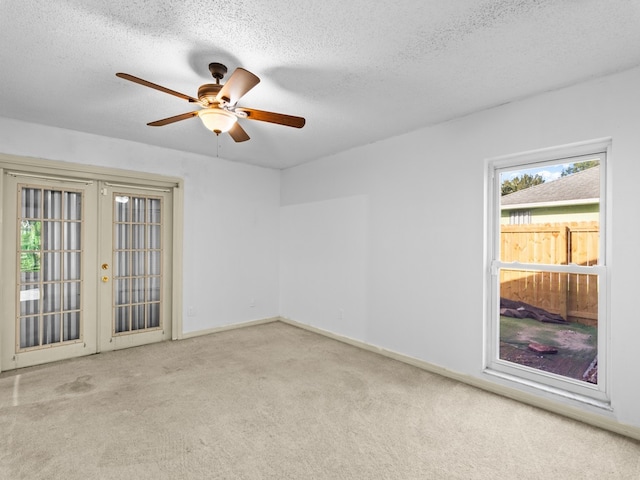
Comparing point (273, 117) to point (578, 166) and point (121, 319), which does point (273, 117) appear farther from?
point (121, 319)

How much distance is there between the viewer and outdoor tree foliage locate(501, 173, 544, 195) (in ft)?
9.59

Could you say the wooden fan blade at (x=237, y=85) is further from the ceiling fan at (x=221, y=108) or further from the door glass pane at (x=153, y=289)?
the door glass pane at (x=153, y=289)

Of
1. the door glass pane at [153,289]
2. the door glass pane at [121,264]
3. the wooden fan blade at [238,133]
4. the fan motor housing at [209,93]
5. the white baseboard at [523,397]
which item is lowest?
the white baseboard at [523,397]

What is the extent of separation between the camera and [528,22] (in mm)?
1851

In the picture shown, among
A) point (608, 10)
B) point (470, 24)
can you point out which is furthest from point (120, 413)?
point (608, 10)

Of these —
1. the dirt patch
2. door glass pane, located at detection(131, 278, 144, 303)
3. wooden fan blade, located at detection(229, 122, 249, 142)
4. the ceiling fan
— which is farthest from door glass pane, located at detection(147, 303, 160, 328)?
the dirt patch

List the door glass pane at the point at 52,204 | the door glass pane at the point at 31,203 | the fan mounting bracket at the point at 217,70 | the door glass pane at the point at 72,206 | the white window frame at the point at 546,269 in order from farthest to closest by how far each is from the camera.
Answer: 1. the door glass pane at the point at 72,206
2. the door glass pane at the point at 52,204
3. the door glass pane at the point at 31,203
4. the white window frame at the point at 546,269
5. the fan mounting bracket at the point at 217,70

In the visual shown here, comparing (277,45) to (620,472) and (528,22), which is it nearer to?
(528,22)

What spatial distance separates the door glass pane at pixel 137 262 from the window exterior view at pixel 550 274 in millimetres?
3845

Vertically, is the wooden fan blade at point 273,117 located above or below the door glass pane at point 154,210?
above

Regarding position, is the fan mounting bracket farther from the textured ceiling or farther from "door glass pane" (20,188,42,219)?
"door glass pane" (20,188,42,219)

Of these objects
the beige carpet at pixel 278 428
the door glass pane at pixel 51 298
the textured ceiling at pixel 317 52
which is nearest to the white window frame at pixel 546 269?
the beige carpet at pixel 278 428

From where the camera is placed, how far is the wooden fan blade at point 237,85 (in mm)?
1838

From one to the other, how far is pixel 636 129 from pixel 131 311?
16.5 ft
